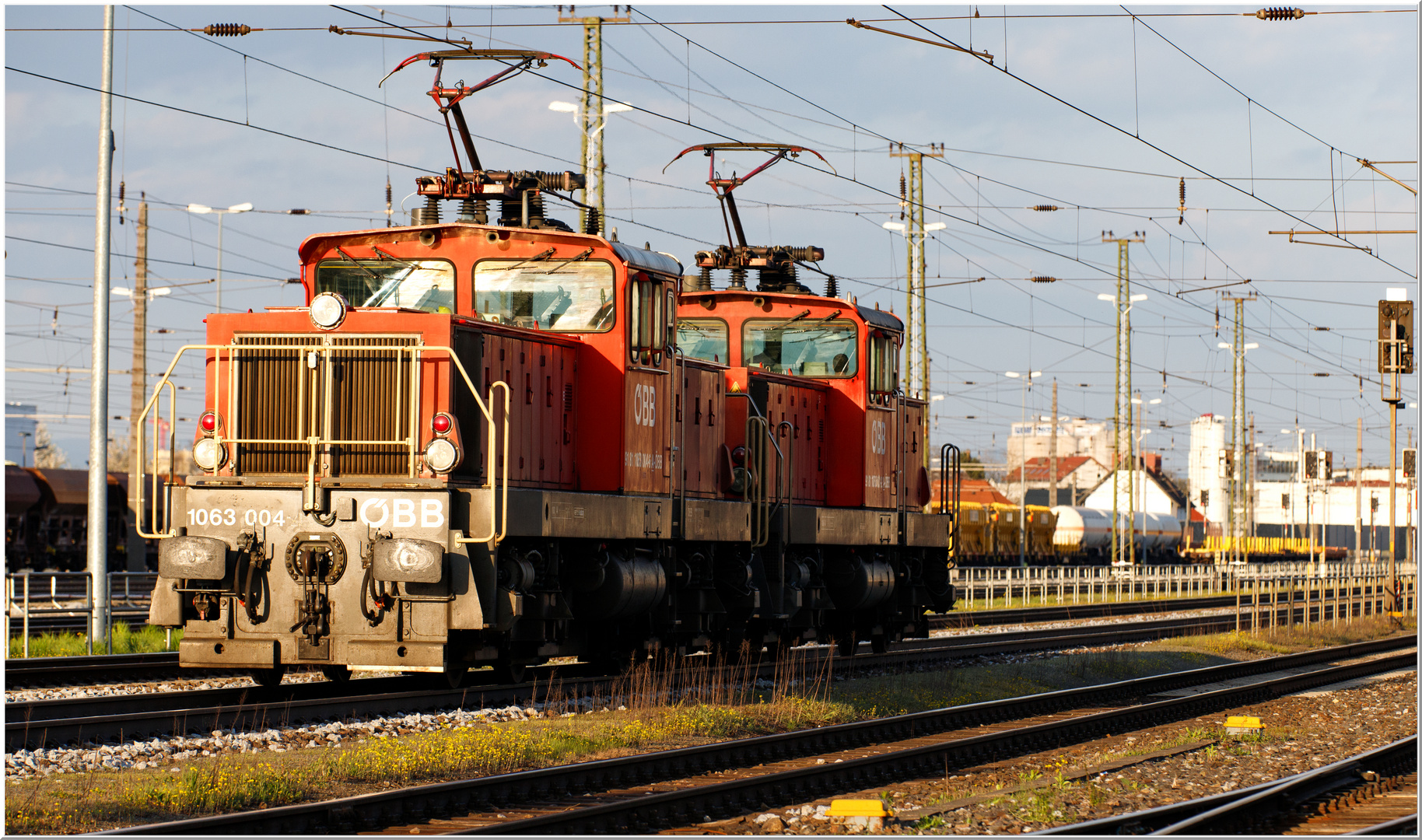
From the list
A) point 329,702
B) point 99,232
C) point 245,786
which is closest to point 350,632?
point 329,702

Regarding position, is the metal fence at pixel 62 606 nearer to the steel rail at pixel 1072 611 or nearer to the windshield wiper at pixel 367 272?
the windshield wiper at pixel 367 272

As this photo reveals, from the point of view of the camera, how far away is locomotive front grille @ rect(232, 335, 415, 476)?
12.3 meters

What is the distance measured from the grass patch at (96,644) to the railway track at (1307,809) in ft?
43.5

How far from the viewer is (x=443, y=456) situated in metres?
12.0

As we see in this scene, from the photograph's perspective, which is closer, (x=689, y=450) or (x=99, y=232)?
(x=689, y=450)

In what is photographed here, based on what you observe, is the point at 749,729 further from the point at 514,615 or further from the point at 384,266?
the point at 384,266

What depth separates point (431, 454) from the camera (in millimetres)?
11992

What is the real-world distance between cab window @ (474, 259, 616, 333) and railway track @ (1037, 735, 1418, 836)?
7.01m

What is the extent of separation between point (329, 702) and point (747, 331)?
847 cm

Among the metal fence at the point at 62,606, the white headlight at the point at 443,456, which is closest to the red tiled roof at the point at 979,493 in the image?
the metal fence at the point at 62,606

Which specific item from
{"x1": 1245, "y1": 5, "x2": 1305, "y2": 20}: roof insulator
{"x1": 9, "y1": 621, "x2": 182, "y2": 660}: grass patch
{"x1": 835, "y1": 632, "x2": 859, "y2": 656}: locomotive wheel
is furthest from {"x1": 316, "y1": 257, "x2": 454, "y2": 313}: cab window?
{"x1": 1245, "y1": 5, "x2": 1305, "y2": 20}: roof insulator

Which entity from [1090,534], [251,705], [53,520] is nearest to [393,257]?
[251,705]

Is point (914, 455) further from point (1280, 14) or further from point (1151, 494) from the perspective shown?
point (1151, 494)

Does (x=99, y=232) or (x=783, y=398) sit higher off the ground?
(x=99, y=232)
